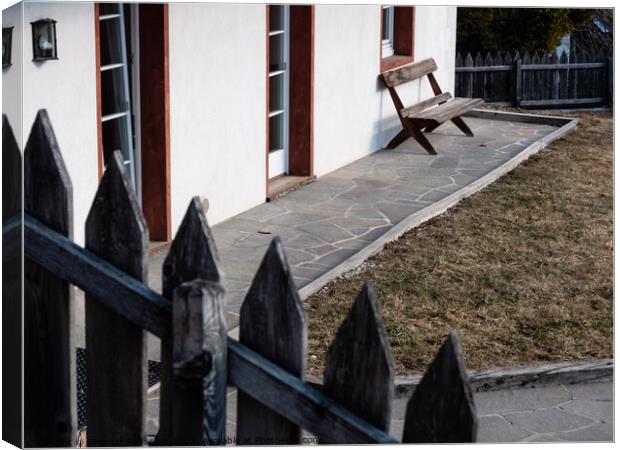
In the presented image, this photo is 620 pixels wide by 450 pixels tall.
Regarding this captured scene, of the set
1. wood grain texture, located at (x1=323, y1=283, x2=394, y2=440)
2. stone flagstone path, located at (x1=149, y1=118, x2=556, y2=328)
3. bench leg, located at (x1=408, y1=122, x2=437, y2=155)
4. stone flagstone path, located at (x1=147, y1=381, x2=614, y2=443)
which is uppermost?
wood grain texture, located at (x1=323, y1=283, x2=394, y2=440)

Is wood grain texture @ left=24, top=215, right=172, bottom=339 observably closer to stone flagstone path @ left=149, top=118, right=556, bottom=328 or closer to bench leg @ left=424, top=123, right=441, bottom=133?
stone flagstone path @ left=149, top=118, right=556, bottom=328

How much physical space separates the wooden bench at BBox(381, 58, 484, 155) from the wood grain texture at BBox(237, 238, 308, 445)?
6002 mm

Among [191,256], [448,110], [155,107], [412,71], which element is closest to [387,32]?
[448,110]

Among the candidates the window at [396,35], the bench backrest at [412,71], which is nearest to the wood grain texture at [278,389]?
the window at [396,35]

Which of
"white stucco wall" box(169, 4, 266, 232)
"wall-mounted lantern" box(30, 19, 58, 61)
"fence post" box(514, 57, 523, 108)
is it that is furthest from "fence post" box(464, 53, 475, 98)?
"wall-mounted lantern" box(30, 19, 58, 61)

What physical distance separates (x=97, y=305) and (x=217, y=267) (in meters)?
0.30

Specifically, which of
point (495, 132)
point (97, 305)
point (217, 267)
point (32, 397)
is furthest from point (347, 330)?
point (495, 132)

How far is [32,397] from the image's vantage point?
245 cm

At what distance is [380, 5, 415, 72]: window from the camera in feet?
22.1

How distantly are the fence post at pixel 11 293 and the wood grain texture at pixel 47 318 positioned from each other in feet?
0.33

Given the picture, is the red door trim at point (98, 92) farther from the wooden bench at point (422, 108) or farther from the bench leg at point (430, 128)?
the bench leg at point (430, 128)

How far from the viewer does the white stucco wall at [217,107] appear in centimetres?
630

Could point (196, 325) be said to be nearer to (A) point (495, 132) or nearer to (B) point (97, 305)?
(B) point (97, 305)

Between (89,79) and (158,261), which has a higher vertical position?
(89,79)
